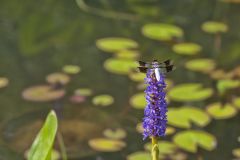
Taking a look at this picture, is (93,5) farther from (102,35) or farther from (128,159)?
(128,159)

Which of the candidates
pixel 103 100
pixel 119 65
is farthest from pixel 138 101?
pixel 119 65

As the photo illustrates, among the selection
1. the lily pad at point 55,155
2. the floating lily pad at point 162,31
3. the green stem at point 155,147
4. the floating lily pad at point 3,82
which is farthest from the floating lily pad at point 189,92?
the green stem at point 155,147

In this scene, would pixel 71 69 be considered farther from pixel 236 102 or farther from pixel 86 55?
pixel 236 102

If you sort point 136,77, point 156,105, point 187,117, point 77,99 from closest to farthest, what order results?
1. point 156,105
2. point 187,117
3. point 77,99
4. point 136,77

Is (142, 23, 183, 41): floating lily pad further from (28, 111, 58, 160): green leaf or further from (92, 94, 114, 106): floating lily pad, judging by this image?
(28, 111, 58, 160): green leaf

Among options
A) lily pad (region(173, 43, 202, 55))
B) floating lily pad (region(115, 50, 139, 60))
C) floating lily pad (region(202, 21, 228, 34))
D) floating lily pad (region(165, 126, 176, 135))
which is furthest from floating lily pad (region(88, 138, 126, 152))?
floating lily pad (region(202, 21, 228, 34))
